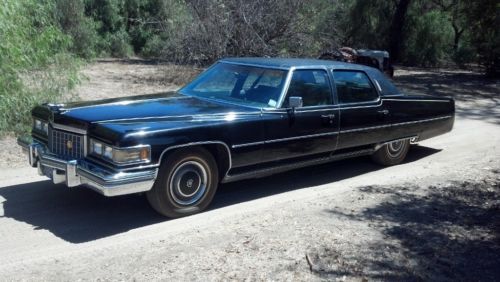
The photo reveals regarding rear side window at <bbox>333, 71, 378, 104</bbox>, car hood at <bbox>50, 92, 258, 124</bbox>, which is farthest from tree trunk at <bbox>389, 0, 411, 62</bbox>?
car hood at <bbox>50, 92, 258, 124</bbox>

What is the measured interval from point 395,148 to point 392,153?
8 centimetres

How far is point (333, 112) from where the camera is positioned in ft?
22.3

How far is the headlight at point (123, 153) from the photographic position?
5035 millimetres

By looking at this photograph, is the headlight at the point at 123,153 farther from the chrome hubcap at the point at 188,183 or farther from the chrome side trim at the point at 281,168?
the chrome side trim at the point at 281,168

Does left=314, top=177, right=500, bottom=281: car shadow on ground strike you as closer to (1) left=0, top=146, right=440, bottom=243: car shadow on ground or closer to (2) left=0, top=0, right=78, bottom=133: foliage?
(1) left=0, top=146, right=440, bottom=243: car shadow on ground

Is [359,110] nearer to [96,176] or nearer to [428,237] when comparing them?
[428,237]

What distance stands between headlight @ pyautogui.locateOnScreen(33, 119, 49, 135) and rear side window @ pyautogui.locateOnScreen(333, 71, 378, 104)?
132 inches

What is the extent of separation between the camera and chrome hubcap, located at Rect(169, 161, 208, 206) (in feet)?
18.0

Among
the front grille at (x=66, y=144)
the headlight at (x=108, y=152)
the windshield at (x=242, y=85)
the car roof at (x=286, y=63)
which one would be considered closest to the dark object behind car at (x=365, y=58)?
the car roof at (x=286, y=63)

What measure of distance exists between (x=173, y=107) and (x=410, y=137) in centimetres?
362

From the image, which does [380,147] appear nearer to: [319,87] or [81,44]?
[319,87]

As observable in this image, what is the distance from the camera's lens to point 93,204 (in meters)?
5.96

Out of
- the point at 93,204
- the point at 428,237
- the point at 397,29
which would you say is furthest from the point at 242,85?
the point at 397,29

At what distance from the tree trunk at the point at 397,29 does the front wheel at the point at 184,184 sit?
72.6ft
